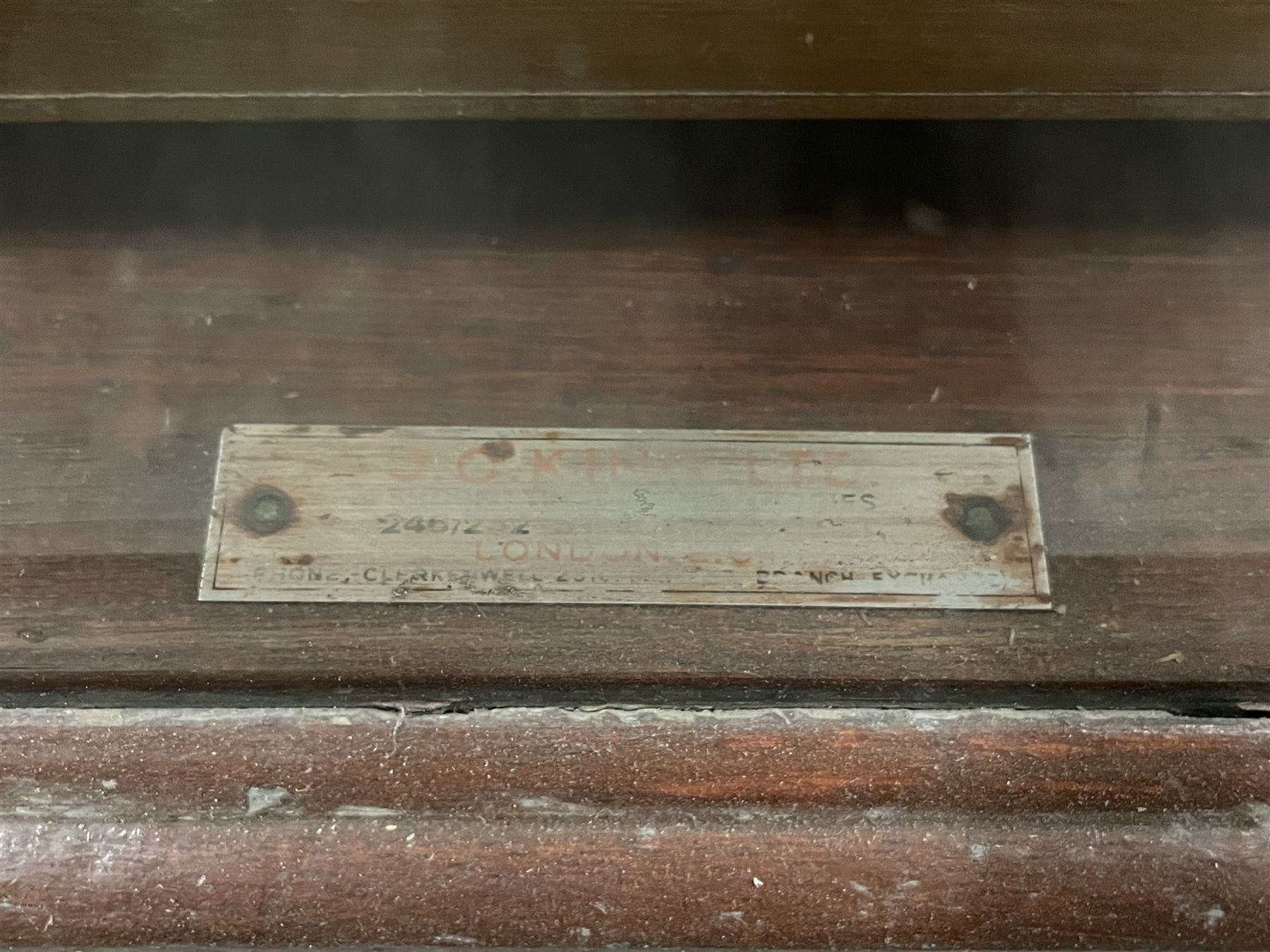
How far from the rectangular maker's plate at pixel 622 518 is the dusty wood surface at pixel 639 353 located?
1 centimetres

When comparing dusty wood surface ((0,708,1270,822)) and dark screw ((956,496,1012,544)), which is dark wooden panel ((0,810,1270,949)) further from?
dark screw ((956,496,1012,544))

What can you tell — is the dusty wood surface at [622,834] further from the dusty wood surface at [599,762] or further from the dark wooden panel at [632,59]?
the dark wooden panel at [632,59]

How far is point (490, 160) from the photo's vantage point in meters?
0.70

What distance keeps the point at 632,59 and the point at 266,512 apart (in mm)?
314

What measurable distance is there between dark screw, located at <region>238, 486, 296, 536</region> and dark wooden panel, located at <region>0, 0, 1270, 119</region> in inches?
8.5

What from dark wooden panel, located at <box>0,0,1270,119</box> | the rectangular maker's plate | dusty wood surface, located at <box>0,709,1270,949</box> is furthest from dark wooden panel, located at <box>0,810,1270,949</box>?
dark wooden panel, located at <box>0,0,1270,119</box>

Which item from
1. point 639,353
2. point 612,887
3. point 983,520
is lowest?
point 612,887

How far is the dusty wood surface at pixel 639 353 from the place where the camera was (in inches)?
22.5

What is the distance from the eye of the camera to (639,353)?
2.11 ft

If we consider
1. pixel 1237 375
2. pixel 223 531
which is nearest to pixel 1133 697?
pixel 1237 375

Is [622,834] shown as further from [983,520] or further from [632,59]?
[632,59]

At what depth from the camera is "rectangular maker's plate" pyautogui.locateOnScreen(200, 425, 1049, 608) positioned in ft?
1.89

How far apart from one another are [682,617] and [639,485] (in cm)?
8

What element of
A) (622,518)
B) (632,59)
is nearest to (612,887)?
(622,518)
